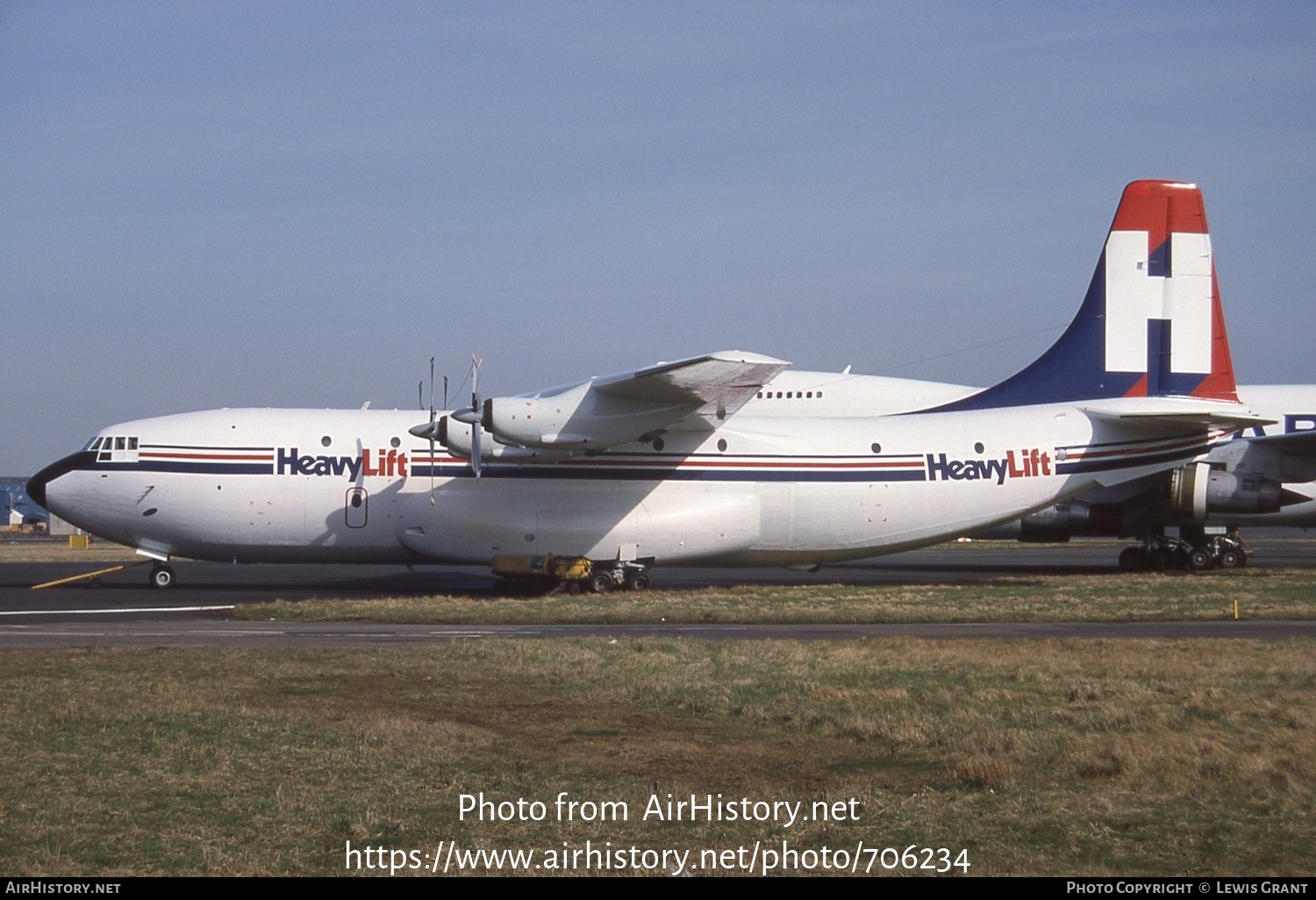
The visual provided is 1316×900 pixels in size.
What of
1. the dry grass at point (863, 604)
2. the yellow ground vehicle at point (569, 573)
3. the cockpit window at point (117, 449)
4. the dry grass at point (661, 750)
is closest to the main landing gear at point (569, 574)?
the yellow ground vehicle at point (569, 573)

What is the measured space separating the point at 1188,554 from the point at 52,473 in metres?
29.8

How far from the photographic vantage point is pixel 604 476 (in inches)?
1067

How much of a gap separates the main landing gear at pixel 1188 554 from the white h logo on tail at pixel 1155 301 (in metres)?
6.14

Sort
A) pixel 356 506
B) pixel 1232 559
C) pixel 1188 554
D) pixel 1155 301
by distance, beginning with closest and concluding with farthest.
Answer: pixel 356 506, pixel 1155 301, pixel 1188 554, pixel 1232 559

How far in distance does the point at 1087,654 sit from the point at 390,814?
1178 cm

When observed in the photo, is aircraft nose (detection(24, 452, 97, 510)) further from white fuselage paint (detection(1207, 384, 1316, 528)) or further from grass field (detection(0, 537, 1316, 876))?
white fuselage paint (detection(1207, 384, 1316, 528))

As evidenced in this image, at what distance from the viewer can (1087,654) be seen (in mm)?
17109

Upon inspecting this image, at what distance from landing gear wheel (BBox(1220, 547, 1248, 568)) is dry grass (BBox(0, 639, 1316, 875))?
17.8 metres

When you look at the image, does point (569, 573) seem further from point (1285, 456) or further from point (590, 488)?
point (1285, 456)

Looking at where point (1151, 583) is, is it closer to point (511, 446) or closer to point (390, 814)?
point (511, 446)

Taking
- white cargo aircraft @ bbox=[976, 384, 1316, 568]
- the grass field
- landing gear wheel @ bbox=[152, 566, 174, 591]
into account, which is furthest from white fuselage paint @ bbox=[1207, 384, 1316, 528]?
landing gear wheel @ bbox=[152, 566, 174, 591]

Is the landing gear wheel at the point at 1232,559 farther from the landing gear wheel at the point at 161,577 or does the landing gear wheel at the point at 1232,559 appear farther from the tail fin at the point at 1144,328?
the landing gear wheel at the point at 161,577

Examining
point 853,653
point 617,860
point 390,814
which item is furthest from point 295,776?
point 853,653

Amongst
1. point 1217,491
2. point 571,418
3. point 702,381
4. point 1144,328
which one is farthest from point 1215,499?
point 571,418
